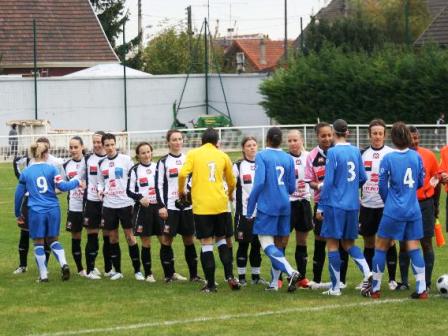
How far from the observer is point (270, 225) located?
493 inches

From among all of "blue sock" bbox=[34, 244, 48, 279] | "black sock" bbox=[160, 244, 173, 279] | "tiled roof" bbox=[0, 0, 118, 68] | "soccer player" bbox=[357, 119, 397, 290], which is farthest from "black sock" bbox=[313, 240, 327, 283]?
"tiled roof" bbox=[0, 0, 118, 68]

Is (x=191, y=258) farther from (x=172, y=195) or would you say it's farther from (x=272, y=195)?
(x=272, y=195)

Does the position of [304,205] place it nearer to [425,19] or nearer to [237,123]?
[237,123]

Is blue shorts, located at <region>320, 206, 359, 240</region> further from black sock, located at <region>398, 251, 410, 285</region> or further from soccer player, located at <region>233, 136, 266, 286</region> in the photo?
soccer player, located at <region>233, 136, 266, 286</region>

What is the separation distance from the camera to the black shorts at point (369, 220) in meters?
12.7

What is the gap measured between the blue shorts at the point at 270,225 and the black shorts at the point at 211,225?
38cm

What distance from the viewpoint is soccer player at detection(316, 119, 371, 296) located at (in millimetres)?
12039

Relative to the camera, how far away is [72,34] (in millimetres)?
54781

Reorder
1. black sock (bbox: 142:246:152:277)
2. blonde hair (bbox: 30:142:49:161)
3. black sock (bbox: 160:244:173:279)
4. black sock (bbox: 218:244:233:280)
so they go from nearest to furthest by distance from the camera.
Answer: black sock (bbox: 218:244:233:280) → blonde hair (bbox: 30:142:49:161) → black sock (bbox: 160:244:173:279) → black sock (bbox: 142:246:152:277)

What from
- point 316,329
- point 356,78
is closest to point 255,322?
point 316,329

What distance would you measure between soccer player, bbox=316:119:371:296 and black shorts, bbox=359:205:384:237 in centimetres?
58

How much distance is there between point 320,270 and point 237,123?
36.6 metres

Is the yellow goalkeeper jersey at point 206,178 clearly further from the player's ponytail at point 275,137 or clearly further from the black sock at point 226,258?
the player's ponytail at point 275,137

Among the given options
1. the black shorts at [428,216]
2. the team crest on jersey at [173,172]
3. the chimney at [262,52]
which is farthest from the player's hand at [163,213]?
the chimney at [262,52]
